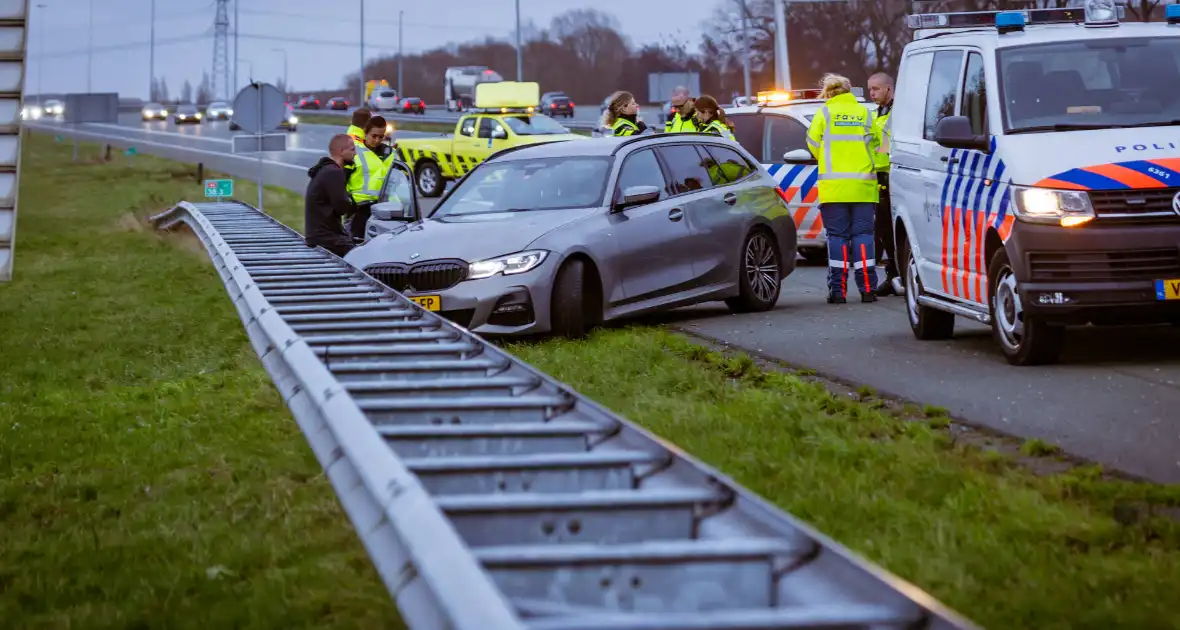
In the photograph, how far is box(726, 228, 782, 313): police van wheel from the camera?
14.8 meters

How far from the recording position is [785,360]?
11.6 meters

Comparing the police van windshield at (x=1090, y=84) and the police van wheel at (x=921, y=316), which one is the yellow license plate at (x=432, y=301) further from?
the police van windshield at (x=1090, y=84)

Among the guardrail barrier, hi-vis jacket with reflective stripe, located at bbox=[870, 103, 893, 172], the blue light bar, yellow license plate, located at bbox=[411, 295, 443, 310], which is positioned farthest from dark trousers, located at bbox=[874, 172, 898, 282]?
the guardrail barrier

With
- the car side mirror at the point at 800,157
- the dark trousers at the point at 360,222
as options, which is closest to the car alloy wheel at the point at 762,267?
the car side mirror at the point at 800,157

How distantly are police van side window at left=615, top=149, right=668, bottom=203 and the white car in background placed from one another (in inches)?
3498

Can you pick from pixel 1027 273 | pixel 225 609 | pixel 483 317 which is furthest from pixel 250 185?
pixel 225 609

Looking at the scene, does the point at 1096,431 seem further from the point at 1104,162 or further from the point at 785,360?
the point at 785,360

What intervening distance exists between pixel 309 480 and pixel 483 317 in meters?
4.72

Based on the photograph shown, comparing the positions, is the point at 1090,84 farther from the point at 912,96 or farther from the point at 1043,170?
the point at 912,96

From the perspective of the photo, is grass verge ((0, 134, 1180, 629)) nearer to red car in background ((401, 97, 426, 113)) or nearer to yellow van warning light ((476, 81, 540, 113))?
yellow van warning light ((476, 81, 540, 113))

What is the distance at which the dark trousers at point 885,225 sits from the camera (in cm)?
1579

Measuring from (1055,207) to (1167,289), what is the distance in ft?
2.41

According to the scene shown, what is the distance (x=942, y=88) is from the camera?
1176 centimetres

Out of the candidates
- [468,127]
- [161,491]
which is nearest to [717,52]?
[468,127]
